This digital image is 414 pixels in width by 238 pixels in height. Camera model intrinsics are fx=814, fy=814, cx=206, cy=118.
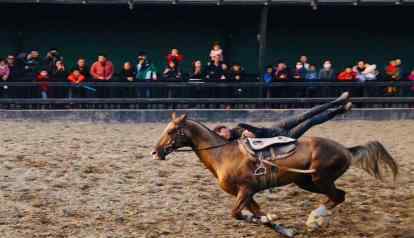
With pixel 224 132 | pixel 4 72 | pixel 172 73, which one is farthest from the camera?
pixel 172 73

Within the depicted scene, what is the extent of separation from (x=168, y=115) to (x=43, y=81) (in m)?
2.83

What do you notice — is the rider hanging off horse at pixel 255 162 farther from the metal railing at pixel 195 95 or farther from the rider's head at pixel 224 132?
the metal railing at pixel 195 95

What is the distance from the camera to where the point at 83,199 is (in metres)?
11.5

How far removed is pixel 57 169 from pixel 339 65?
10.9 metres

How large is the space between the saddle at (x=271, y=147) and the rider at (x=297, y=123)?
42cm

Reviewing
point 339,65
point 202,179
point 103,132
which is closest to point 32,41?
point 103,132

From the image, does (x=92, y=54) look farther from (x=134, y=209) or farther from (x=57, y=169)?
(x=134, y=209)

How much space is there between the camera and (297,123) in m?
10.8

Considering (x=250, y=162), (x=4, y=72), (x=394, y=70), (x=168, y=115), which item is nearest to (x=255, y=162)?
(x=250, y=162)

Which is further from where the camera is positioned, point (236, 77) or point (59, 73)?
point (236, 77)

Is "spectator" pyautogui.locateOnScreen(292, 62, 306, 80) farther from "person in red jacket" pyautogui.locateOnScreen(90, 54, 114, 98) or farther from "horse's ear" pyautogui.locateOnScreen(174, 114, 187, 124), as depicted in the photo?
"horse's ear" pyautogui.locateOnScreen(174, 114, 187, 124)

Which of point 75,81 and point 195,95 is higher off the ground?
point 75,81

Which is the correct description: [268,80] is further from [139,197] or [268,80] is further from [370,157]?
[370,157]

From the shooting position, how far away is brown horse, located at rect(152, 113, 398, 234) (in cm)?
966
